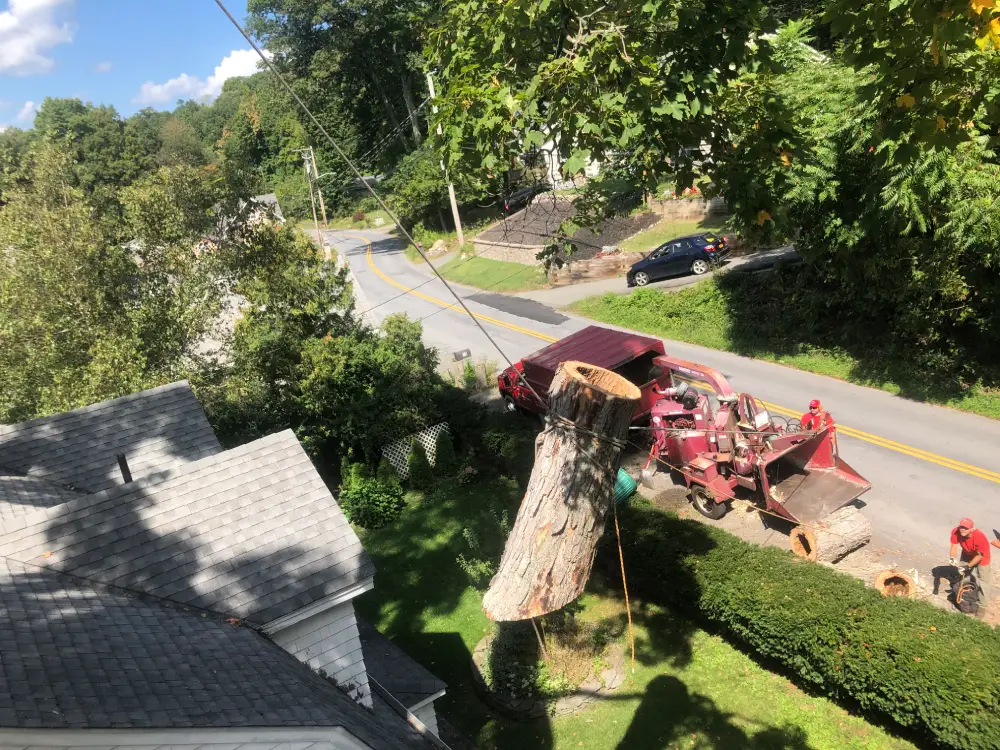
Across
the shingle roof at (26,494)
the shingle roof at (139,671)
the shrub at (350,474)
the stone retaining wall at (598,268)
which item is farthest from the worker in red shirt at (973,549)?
the stone retaining wall at (598,268)

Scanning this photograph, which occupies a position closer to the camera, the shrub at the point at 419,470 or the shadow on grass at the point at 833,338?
the shadow on grass at the point at 833,338

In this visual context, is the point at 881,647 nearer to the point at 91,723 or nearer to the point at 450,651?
the point at 450,651

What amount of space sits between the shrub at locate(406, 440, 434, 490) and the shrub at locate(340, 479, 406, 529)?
623mm

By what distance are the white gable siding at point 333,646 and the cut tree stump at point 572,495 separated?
3228 mm

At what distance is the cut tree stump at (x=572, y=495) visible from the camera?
4.56 m

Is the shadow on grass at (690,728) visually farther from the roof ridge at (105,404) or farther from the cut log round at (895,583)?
the roof ridge at (105,404)

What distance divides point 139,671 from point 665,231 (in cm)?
3045

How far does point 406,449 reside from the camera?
17094 millimetres

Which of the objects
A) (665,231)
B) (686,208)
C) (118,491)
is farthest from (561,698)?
(686,208)

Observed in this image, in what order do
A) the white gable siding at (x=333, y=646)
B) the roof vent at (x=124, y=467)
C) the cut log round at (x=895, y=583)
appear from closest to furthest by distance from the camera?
the white gable siding at (x=333, y=646) < the roof vent at (x=124, y=467) < the cut log round at (x=895, y=583)

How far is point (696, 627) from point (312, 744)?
708 cm

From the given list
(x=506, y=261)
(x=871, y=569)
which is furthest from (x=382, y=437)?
(x=506, y=261)

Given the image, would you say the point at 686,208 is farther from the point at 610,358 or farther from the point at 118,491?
the point at 118,491

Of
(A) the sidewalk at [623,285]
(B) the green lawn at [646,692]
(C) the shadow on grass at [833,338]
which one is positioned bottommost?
(B) the green lawn at [646,692]
